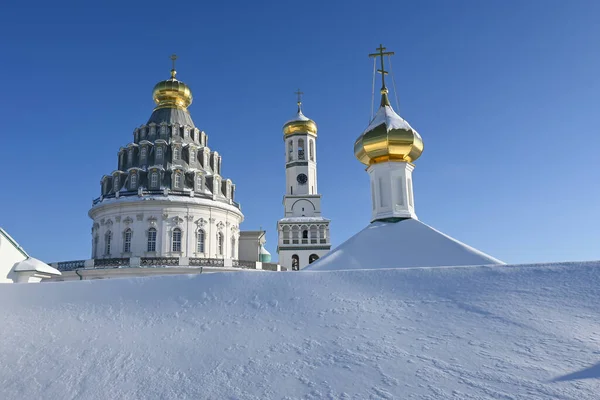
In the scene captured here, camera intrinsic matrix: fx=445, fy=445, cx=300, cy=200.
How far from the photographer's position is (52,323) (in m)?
5.44

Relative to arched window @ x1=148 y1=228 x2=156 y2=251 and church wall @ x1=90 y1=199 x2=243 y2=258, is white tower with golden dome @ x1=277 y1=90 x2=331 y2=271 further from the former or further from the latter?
arched window @ x1=148 y1=228 x2=156 y2=251

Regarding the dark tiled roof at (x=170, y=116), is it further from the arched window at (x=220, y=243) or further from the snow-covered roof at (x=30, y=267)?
the snow-covered roof at (x=30, y=267)

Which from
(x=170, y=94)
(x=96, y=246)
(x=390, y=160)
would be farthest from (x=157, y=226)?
(x=390, y=160)

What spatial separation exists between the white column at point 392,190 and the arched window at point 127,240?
79.1 feet

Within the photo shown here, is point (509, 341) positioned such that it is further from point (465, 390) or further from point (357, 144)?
point (357, 144)

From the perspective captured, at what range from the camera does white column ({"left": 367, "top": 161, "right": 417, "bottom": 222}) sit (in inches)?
440

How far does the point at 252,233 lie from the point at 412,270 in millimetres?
35469

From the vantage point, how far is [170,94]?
3819cm

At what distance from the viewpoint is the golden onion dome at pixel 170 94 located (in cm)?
3809

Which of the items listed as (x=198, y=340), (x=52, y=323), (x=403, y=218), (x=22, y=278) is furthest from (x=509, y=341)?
(x=22, y=278)

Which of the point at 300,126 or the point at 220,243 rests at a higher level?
the point at 300,126

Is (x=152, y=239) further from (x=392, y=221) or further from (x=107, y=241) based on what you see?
(x=392, y=221)

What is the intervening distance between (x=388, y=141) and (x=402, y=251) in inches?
130

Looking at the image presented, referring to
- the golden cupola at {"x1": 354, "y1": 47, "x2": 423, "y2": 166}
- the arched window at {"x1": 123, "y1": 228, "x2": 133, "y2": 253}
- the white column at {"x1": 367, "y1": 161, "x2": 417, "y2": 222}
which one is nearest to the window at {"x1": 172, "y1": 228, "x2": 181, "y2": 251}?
the arched window at {"x1": 123, "y1": 228, "x2": 133, "y2": 253}
